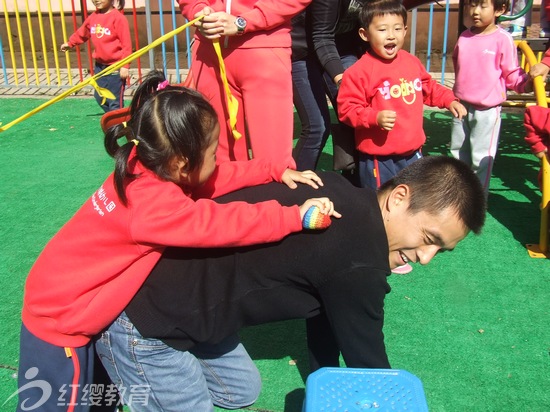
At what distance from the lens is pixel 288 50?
323 centimetres

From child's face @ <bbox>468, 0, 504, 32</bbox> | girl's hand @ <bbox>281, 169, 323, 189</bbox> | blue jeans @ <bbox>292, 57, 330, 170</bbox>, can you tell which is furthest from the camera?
child's face @ <bbox>468, 0, 504, 32</bbox>

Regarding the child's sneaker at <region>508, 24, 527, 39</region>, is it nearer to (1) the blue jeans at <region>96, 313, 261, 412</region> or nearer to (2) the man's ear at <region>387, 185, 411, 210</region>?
(2) the man's ear at <region>387, 185, 411, 210</region>

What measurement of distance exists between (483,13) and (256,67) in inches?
74.2

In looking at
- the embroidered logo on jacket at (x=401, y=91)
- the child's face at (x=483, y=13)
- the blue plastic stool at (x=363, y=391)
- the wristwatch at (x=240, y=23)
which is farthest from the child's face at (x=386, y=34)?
the blue plastic stool at (x=363, y=391)

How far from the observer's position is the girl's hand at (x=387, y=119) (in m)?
3.38

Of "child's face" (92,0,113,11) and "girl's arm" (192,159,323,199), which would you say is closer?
"girl's arm" (192,159,323,199)

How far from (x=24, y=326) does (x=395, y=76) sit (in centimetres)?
247

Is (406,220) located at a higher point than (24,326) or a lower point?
higher

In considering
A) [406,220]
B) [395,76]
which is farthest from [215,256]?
[395,76]

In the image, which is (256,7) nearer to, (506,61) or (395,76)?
(395,76)

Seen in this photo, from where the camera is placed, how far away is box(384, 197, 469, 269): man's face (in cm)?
187

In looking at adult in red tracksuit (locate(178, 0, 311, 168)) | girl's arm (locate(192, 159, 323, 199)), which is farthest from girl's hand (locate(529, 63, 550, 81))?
girl's arm (locate(192, 159, 323, 199))

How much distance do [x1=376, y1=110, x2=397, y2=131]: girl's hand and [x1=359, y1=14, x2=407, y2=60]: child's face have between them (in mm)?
430

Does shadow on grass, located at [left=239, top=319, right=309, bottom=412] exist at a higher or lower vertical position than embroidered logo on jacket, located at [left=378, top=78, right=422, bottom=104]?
lower
